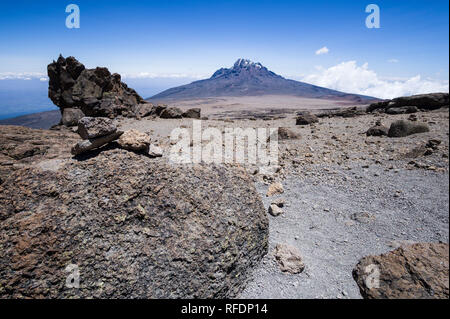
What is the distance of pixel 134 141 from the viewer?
8.11 feet

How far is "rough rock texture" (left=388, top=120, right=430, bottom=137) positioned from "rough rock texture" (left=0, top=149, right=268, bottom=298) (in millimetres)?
4828

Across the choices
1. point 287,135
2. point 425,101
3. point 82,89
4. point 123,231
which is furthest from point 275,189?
point 82,89

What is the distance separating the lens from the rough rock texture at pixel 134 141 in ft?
8.09

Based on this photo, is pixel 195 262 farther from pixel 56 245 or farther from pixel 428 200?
pixel 428 200

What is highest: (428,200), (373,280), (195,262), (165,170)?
(165,170)

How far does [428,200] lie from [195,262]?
2.42 meters

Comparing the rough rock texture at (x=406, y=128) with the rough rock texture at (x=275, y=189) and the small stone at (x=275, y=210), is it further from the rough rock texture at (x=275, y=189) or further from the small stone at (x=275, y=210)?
the small stone at (x=275, y=210)

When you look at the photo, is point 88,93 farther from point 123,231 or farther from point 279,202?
point 123,231

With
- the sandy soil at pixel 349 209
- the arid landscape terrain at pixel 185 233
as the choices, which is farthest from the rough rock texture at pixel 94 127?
the sandy soil at pixel 349 209

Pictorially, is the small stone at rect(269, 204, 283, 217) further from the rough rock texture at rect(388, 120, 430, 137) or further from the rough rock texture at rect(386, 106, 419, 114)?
the rough rock texture at rect(386, 106, 419, 114)

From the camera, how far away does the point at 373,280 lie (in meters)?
2.12

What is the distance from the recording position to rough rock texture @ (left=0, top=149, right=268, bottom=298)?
187cm

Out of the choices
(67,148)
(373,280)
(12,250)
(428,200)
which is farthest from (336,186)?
(67,148)

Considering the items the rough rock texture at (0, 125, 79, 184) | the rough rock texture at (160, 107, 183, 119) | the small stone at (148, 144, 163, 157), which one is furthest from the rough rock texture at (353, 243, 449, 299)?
the rough rock texture at (160, 107, 183, 119)
